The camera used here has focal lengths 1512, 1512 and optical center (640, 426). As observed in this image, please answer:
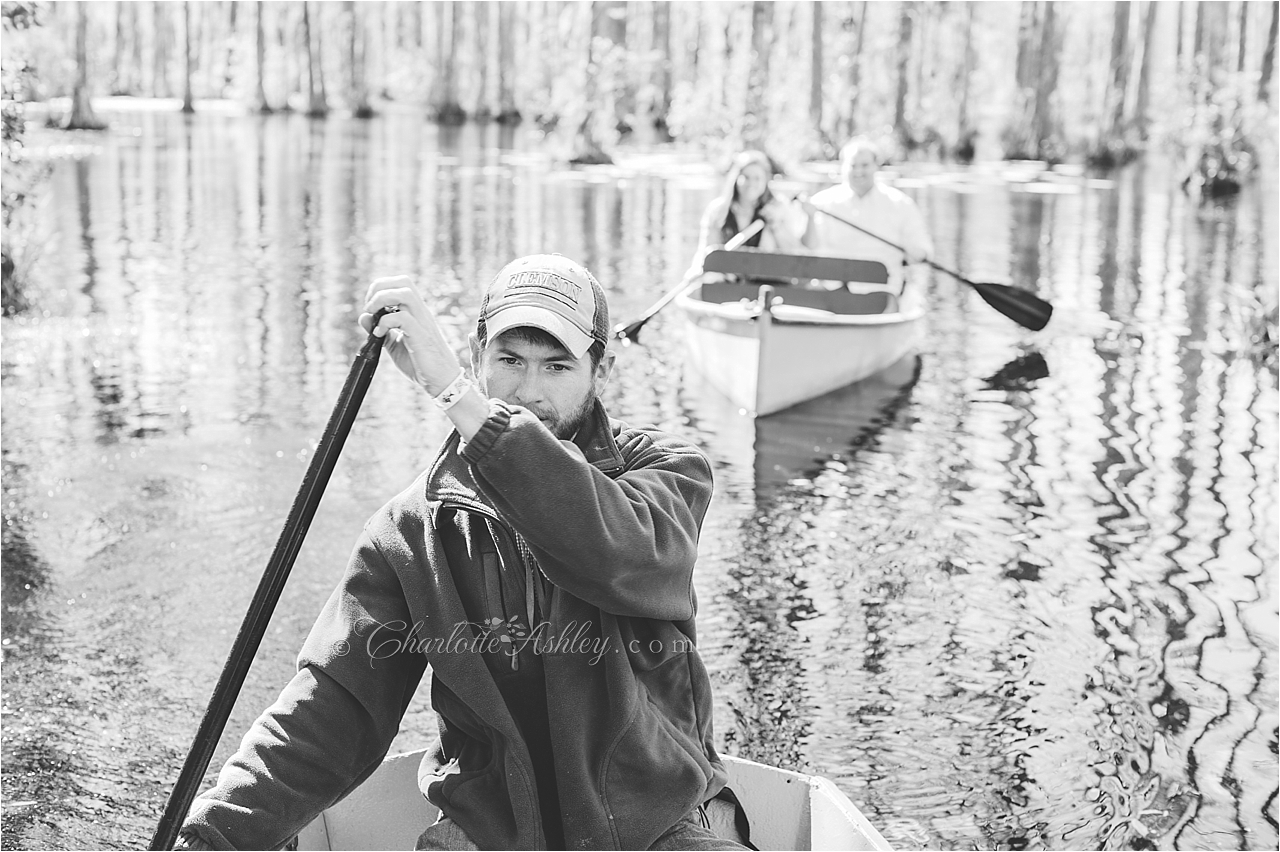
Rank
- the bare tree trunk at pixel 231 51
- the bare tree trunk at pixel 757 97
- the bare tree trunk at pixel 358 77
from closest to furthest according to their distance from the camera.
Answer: the bare tree trunk at pixel 757 97, the bare tree trunk at pixel 358 77, the bare tree trunk at pixel 231 51

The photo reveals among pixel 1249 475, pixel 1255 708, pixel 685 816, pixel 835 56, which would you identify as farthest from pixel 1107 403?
pixel 835 56

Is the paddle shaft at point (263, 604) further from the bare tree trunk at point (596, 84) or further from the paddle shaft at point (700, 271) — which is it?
the bare tree trunk at point (596, 84)

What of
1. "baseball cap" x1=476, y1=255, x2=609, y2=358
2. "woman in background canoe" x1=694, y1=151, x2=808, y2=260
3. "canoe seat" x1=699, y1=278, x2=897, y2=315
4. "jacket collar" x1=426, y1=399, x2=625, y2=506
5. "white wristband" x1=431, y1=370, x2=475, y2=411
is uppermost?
"baseball cap" x1=476, y1=255, x2=609, y2=358

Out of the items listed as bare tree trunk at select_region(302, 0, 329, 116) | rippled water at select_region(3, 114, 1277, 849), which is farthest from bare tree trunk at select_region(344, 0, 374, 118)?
rippled water at select_region(3, 114, 1277, 849)

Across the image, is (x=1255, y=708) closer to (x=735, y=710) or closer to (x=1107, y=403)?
(x=735, y=710)

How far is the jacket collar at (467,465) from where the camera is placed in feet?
7.48

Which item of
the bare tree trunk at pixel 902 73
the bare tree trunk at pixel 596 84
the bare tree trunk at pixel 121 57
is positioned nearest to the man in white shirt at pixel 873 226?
the bare tree trunk at pixel 596 84

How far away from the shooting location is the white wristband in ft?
6.75

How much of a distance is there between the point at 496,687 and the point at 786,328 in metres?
6.49

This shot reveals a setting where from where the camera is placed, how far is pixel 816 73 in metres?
32.0

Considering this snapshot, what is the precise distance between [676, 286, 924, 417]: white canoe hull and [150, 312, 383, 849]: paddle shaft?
20.3 feet

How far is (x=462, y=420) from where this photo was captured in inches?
80.8

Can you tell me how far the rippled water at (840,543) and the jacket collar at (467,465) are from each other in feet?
7.03

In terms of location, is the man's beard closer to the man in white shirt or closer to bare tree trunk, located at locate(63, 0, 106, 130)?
the man in white shirt
